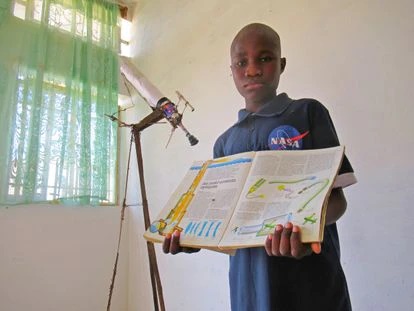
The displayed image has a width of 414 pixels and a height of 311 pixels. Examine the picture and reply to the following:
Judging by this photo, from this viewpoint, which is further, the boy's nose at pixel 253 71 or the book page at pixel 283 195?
the boy's nose at pixel 253 71

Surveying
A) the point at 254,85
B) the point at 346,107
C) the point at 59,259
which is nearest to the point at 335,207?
the point at 254,85

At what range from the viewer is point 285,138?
0.66 meters

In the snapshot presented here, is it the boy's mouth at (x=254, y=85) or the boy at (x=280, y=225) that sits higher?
the boy's mouth at (x=254, y=85)

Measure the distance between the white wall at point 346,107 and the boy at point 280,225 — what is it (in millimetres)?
413

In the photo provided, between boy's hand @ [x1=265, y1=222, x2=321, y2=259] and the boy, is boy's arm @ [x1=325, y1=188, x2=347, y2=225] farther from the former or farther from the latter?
boy's hand @ [x1=265, y1=222, x2=321, y2=259]

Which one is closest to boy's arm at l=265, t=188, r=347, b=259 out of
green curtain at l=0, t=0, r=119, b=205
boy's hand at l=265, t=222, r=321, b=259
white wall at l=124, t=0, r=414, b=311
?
boy's hand at l=265, t=222, r=321, b=259

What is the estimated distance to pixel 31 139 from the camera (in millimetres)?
1743

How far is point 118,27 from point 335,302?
228 centimetres

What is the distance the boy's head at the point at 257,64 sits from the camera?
2.46 ft

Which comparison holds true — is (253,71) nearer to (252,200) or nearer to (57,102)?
(252,200)

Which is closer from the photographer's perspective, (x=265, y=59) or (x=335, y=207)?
(x=335, y=207)

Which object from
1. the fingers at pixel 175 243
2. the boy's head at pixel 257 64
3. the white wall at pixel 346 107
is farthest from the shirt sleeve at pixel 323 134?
the white wall at pixel 346 107

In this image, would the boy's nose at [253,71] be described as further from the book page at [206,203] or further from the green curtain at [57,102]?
the green curtain at [57,102]

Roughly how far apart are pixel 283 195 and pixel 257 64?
36 cm
